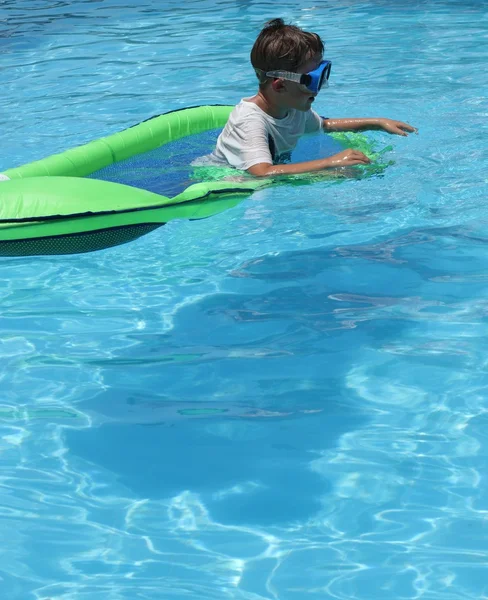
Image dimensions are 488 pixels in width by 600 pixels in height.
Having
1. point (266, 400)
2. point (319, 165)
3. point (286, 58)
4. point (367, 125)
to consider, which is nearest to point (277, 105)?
point (286, 58)

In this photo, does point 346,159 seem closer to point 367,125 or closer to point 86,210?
point 367,125

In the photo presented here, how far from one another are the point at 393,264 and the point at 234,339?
2.62 ft

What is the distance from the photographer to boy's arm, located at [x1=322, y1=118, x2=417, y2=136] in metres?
4.33

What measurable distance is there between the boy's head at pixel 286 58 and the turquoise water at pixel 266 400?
429 millimetres

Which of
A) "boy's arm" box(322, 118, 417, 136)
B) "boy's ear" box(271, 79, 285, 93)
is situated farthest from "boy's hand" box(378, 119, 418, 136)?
"boy's ear" box(271, 79, 285, 93)

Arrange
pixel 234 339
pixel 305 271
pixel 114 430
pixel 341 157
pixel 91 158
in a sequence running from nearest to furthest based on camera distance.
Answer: pixel 114 430 → pixel 234 339 → pixel 305 271 → pixel 341 157 → pixel 91 158

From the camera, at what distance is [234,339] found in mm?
2961

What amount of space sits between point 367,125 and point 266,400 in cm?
222

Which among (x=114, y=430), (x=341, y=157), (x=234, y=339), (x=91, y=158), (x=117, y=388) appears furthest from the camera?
(x=91, y=158)

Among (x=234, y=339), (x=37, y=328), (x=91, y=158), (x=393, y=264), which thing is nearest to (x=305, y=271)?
(x=393, y=264)

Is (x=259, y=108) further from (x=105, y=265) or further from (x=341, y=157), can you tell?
(x=105, y=265)

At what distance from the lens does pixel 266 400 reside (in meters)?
2.63

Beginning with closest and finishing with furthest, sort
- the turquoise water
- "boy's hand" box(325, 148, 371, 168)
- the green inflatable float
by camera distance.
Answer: the turquoise water
the green inflatable float
"boy's hand" box(325, 148, 371, 168)

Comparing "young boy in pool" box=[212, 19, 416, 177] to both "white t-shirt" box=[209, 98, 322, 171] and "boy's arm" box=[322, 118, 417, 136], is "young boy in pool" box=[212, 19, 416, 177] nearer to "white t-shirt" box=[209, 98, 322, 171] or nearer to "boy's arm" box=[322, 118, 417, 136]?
"white t-shirt" box=[209, 98, 322, 171]
